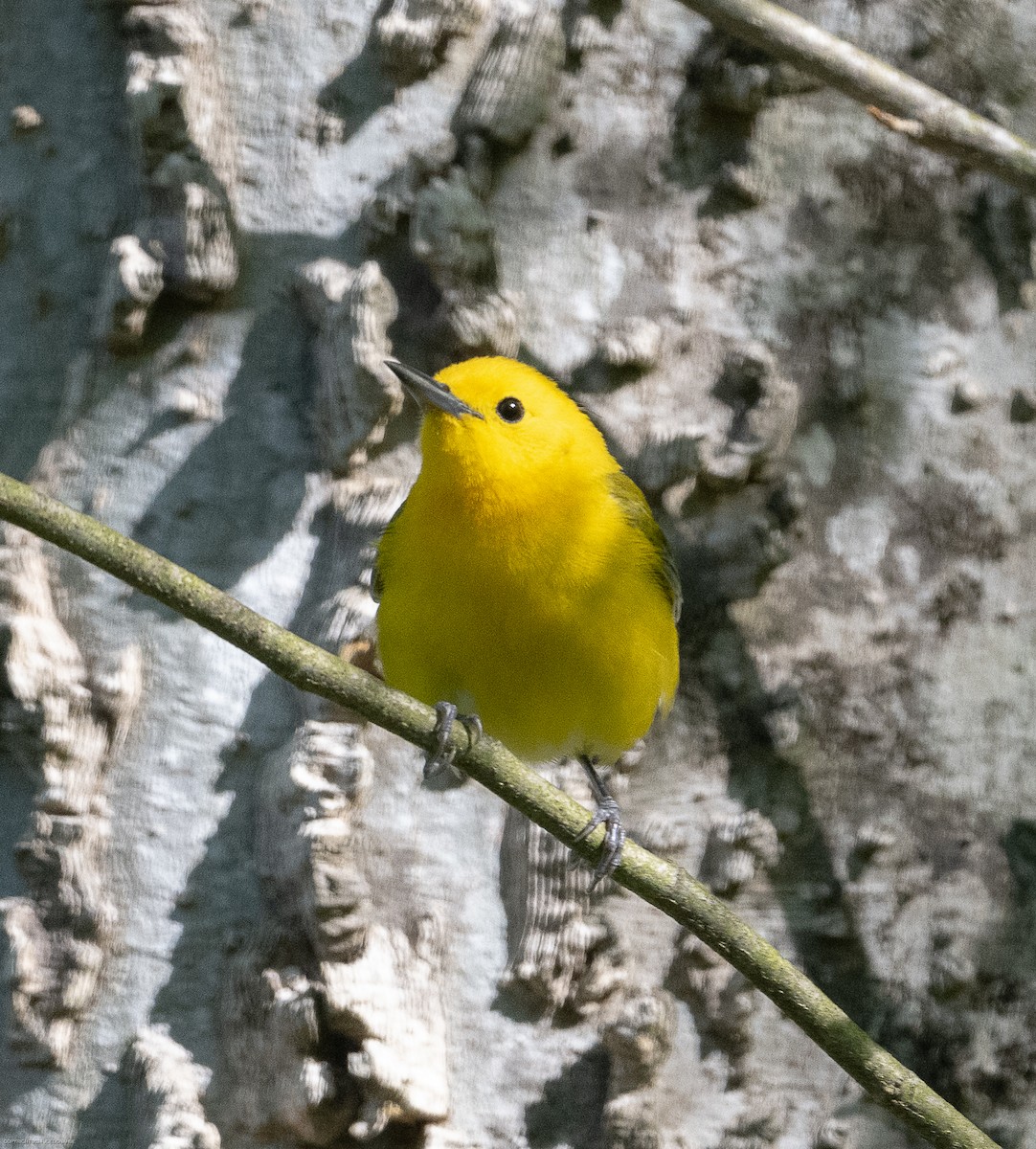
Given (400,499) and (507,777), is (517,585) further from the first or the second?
(507,777)

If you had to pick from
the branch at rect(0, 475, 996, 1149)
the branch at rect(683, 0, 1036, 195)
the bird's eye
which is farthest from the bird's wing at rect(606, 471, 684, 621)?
the branch at rect(683, 0, 1036, 195)

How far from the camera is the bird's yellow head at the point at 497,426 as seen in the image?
11.1ft

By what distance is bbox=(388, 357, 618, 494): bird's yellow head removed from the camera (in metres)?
3.38

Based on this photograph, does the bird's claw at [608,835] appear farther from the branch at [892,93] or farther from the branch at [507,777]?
the branch at [892,93]

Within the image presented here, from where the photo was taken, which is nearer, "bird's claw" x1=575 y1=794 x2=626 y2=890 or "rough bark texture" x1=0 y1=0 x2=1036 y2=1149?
"bird's claw" x1=575 y1=794 x2=626 y2=890

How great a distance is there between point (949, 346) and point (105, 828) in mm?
2523

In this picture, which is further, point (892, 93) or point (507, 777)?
point (892, 93)

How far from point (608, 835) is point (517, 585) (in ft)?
2.25

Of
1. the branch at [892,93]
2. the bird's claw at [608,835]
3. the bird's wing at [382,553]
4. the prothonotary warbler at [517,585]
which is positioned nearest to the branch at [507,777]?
the bird's claw at [608,835]

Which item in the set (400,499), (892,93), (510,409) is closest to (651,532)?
(510,409)

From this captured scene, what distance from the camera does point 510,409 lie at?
349 cm

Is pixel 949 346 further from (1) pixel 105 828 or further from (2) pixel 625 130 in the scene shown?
(1) pixel 105 828

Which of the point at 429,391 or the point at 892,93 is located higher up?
the point at 892,93

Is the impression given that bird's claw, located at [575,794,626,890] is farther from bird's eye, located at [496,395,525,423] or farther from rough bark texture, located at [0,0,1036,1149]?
bird's eye, located at [496,395,525,423]
